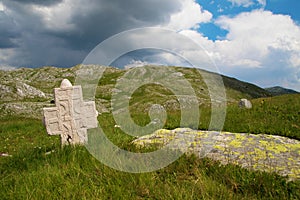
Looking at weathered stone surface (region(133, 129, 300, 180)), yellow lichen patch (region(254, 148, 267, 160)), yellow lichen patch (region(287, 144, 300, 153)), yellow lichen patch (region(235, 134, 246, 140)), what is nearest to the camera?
weathered stone surface (region(133, 129, 300, 180))

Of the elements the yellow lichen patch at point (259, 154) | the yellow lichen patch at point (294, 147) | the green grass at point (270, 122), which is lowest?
the yellow lichen patch at point (259, 154)

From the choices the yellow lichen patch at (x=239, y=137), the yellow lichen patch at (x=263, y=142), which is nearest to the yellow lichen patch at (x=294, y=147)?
the yellow lichen patch at (x=263, y=142)

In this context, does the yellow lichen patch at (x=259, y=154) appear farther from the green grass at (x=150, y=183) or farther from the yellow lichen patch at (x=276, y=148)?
the green grass at (x=150, y=183)

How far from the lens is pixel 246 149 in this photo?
612 centimetres

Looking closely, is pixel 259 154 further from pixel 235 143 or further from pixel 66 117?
pixel 66 117

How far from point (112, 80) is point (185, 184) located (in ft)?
570

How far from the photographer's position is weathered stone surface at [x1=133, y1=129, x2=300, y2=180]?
5359 millimetres

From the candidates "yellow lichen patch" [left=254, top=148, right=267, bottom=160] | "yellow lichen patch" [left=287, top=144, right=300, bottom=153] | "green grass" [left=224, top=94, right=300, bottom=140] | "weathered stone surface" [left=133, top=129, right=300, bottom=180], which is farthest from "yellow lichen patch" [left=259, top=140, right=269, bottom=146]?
"green grass" [left=224, top=94, right=300, bottom=140]

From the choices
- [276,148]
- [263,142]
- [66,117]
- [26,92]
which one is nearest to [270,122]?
[263,142]

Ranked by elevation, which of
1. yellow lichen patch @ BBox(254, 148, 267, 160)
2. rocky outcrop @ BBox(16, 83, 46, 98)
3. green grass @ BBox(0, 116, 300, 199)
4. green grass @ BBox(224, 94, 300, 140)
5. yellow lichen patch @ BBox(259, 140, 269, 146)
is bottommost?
green grass @ BBox(0, 116, 300, 199)

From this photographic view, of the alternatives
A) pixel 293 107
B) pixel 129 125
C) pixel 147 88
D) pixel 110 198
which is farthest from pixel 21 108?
pixel 147 88

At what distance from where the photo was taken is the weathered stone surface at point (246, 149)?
5359mm

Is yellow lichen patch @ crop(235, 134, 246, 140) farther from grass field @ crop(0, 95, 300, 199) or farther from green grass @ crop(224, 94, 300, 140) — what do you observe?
green grass @ crop(224, 94, 300, 140)

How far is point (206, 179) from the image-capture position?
15.4 ft
